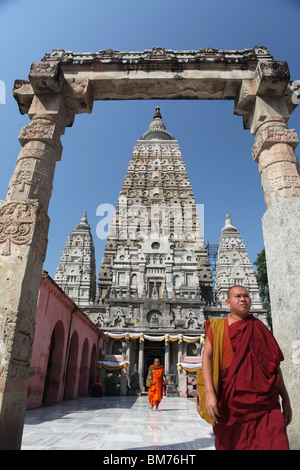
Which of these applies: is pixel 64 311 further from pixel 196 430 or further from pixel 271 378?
pixel 271 378

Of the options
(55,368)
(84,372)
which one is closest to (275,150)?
(55,368)

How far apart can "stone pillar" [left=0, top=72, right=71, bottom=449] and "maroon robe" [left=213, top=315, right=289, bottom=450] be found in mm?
2156

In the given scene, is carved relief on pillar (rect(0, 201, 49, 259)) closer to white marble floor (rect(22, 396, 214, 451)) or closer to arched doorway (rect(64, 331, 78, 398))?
white marble floor (rect(22, 396, 214, 451))

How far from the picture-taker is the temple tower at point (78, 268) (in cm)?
3497

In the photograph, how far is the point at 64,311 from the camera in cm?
1227

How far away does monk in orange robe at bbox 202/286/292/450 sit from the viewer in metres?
2.42

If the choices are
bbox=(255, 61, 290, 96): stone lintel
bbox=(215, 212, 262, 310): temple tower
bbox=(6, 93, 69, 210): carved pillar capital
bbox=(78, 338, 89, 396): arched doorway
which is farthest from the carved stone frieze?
bbox=(215, 212, 262, 310): temple tower

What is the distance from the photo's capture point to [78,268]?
120 feet

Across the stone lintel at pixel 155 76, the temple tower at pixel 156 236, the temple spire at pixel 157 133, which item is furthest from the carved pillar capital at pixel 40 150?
the temple spire at pixel 157 133

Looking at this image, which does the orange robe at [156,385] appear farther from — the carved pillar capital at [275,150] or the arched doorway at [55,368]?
the carved pillar capital at [275,150]

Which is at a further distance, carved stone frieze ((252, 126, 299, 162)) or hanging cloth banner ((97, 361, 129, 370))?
hanging cloth banner ((97, 361, 129, 370))

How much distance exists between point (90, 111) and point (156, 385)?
28.2 ft

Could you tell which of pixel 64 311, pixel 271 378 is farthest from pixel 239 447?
pixel 64 311
